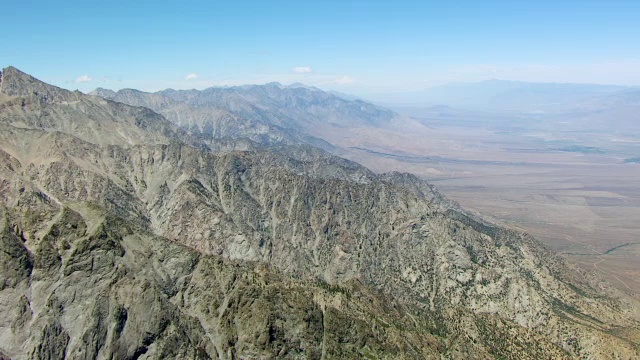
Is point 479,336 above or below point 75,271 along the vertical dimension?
below

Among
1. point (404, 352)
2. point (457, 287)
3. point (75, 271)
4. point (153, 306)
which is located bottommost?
point (457, 287)

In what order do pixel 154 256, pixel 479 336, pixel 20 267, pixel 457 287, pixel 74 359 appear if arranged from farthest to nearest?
pixel 457 287
pixel 479 336
pixel 154 256
pixel 20 267
pixel 74 359

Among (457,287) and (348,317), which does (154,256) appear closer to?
(348,317)

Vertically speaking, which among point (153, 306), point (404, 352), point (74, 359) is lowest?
point (404, 352)

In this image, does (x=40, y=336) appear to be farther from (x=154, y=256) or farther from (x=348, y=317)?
(x=348, y=317)

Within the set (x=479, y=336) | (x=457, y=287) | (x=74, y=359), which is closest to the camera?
(x=74, y=359)

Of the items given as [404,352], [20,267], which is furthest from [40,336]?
[404,352]

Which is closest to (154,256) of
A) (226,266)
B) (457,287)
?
(226,266)

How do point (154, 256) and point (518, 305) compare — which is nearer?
point (154, 256)

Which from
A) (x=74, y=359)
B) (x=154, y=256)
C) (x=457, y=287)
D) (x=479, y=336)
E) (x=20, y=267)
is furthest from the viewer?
(x=457, y=287)
